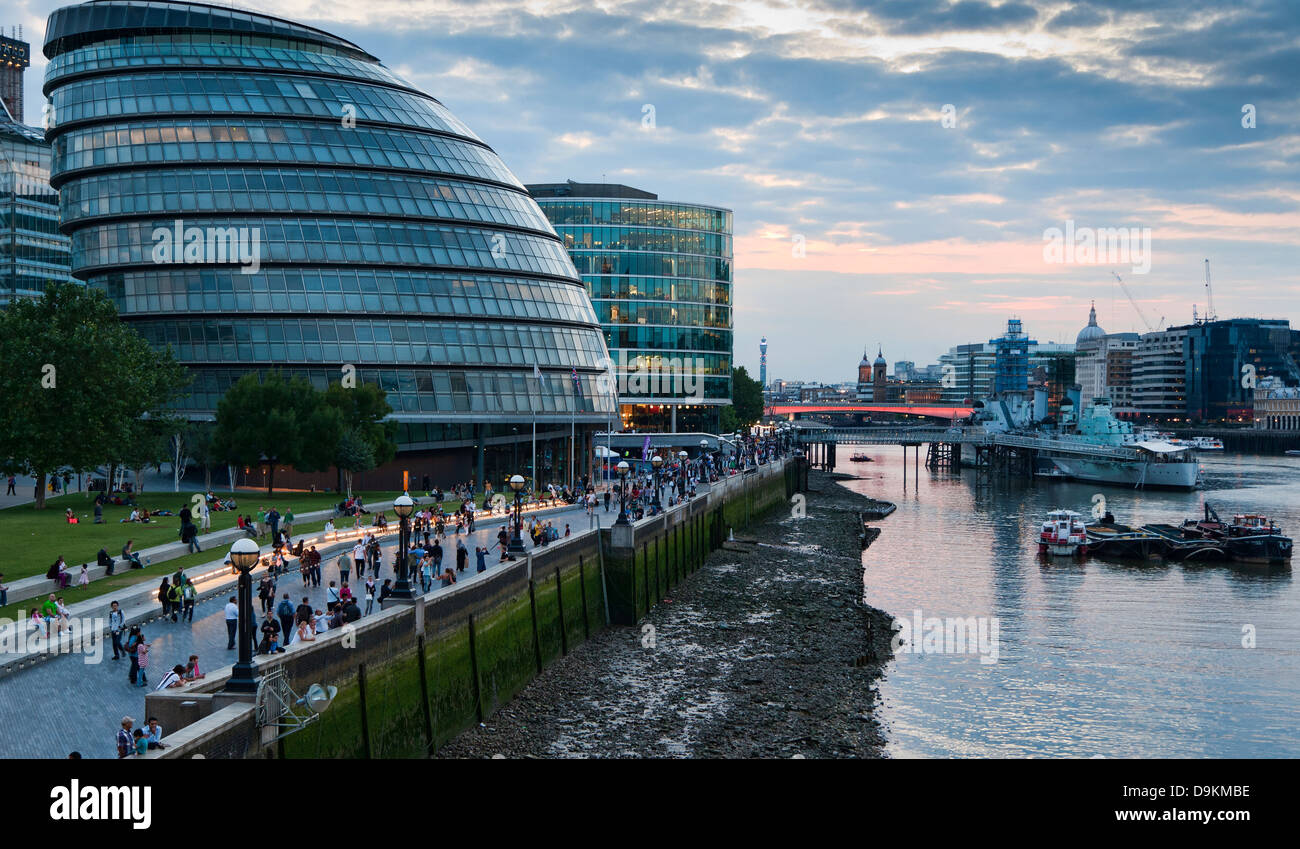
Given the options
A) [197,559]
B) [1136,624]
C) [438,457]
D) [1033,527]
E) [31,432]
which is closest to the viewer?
[197,559]

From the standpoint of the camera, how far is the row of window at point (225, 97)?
2960 inches

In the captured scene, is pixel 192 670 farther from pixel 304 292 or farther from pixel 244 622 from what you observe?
pixel 304 292

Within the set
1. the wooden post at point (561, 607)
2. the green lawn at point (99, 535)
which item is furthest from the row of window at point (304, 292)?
the wooden post at point (561, 607)

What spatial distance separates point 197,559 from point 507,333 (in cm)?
4122

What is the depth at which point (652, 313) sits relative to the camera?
445 ft

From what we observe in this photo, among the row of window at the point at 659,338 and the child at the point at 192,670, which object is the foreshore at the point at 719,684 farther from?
the row of window at the point at 659,338

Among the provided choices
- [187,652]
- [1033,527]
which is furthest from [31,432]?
[1033,527]

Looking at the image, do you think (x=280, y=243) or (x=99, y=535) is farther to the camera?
(x=280, y=243)

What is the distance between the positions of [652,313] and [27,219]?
65.2 metres

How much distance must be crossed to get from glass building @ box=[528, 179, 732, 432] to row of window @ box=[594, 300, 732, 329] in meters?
0.12

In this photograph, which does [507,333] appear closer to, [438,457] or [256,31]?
[438,457]

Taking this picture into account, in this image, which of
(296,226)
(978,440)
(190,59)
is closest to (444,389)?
(296,226)

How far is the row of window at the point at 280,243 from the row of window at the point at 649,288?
5719 centimetres
